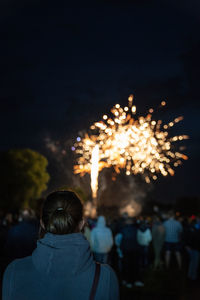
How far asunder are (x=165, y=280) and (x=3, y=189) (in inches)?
2087

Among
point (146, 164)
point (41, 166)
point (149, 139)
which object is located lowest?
point (146, 164)

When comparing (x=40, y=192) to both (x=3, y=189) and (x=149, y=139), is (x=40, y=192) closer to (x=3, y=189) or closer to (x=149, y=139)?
(x=3, y=189)

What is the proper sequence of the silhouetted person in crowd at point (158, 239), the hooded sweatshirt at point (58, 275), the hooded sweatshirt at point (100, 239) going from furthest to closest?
1. the silhouetted person in crowd at point (158, 239)
2. the hooded sweatshirt at point (100, 239)
3. the hooded sweatshirt at point (58, 275)

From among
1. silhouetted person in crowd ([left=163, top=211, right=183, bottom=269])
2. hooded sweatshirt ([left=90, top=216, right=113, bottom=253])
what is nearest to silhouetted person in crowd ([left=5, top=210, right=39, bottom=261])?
hooded sweatshirt ([left=90, top=216, right=113, bottom=253])

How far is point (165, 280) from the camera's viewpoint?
36.8ft

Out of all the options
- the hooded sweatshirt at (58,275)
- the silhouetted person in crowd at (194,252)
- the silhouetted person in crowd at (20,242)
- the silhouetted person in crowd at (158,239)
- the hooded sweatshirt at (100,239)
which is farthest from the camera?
the silhouetted person in crowd at (158,239)

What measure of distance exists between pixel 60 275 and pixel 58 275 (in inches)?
0.5

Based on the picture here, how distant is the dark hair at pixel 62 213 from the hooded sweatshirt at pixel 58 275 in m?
0.10

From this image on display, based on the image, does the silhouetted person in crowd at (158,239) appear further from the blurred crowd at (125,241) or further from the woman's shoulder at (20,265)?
the woman's shoulder at (20,265)

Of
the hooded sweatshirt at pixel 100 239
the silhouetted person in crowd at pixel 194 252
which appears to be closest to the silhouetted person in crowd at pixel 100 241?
the hooded sweatshirt at pixel 100 239

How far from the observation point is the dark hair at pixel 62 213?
2457 mm

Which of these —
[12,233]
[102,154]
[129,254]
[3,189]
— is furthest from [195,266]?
[3,189]

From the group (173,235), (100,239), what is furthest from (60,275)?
(173,235)

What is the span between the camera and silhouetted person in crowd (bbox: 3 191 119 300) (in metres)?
2.26
